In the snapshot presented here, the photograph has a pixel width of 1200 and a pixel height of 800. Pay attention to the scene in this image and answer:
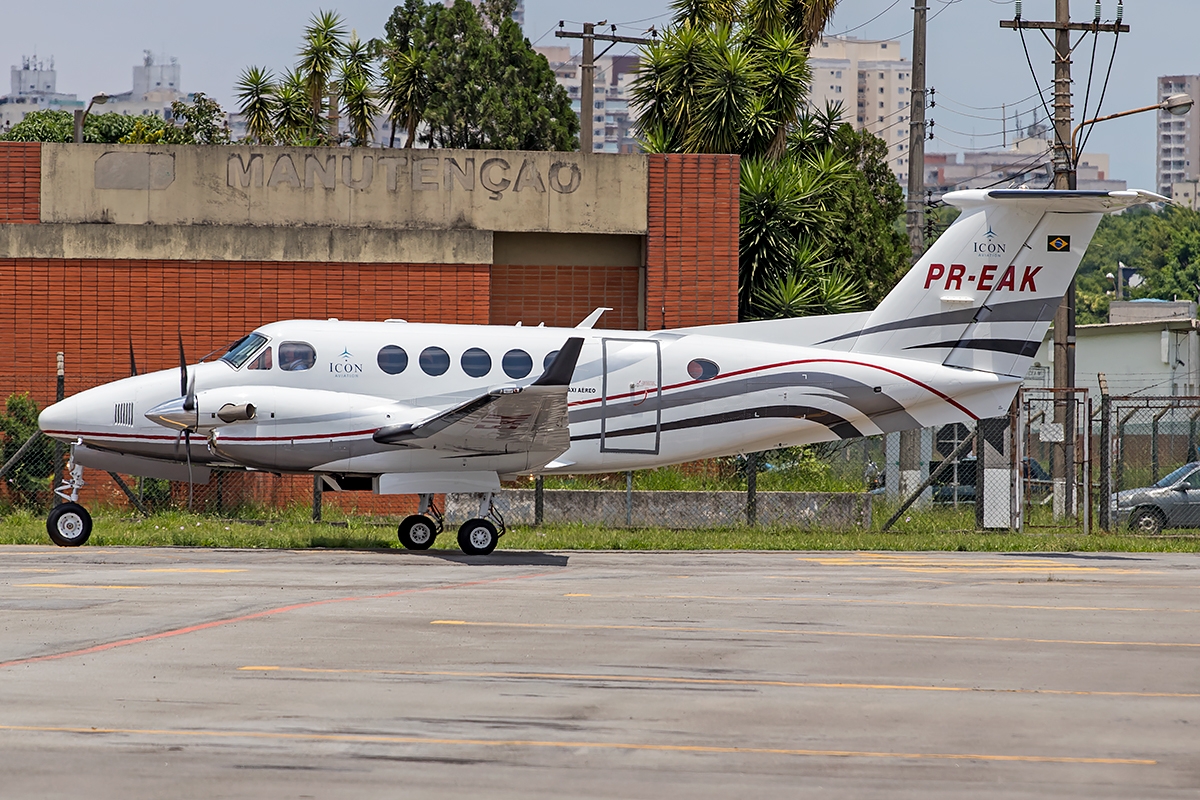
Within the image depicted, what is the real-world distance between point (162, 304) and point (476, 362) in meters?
9.21

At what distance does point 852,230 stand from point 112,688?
3427cm

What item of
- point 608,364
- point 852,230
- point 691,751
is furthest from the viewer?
point 852,230

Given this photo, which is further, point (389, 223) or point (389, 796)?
point (389, 223)

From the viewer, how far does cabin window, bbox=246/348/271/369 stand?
17922 millimetres

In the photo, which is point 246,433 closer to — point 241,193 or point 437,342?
point 437,342

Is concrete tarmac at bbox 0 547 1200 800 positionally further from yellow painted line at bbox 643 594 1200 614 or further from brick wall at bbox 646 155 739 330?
brick wall at bbox 646 155 739 330

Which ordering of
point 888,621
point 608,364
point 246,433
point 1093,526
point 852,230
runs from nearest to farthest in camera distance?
point 888,621 → point 246,433 → point 608,364 → point 1093,526 → point 852,230

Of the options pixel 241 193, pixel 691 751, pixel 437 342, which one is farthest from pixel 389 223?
pixel 691 751

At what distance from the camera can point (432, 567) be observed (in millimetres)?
16047

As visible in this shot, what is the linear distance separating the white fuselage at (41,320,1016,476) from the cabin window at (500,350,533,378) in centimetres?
3

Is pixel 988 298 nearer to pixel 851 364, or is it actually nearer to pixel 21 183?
pixel 851 364

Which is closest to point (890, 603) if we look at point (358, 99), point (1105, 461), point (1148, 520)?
point (1105, 461)

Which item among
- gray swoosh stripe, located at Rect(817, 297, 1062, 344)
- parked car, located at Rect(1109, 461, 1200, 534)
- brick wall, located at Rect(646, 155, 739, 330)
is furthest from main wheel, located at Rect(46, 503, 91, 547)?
parked car, located at Rect(1109, 461, 1200, 534)

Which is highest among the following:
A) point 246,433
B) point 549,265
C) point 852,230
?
point 852,230
